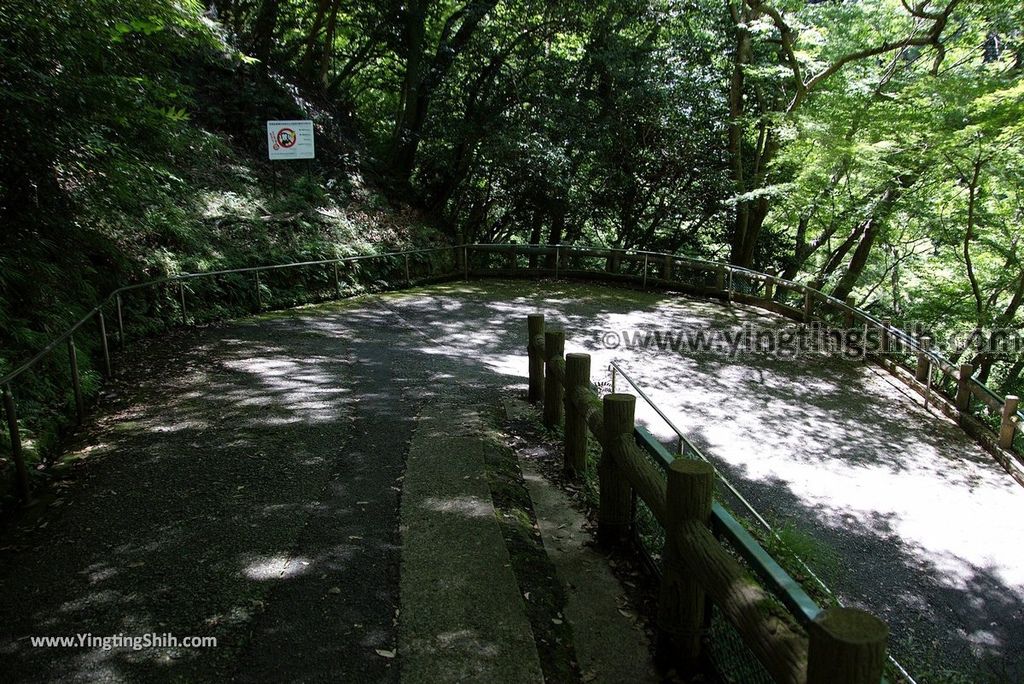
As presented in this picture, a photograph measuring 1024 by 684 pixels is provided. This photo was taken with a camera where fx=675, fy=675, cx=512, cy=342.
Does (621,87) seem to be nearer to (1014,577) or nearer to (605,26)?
(605,26)

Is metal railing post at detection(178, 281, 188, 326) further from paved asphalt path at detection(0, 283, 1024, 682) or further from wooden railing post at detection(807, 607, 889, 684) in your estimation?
wooden railing post at detection(807, 607, 889, 684)

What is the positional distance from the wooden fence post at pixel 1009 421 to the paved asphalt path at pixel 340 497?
1.08ft

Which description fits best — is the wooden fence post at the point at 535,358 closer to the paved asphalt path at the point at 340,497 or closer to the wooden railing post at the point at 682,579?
the paved asphalt path at the point at 340,497

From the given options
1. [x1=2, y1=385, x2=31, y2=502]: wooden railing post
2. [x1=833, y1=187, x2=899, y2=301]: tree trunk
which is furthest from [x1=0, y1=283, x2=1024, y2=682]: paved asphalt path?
[x1=833, y1=187, x2=899, y2=301]: tree trunk

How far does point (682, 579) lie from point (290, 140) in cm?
1401

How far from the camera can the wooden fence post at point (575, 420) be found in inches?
217

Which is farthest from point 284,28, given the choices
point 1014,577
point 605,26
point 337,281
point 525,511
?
point 1014,577

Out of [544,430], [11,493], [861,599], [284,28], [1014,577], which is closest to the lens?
[11,493]

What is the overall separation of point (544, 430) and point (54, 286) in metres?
5.90

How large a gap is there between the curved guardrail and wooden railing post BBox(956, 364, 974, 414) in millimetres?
12

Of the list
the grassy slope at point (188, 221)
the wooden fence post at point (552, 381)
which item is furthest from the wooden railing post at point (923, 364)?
the grassy slope at point (188, 221)

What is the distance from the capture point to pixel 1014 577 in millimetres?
6207

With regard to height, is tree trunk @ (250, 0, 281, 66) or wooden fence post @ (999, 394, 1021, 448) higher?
tree trunk @ (250, 0, 281, 66)

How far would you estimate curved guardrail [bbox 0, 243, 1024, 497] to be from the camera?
799 centimetres
